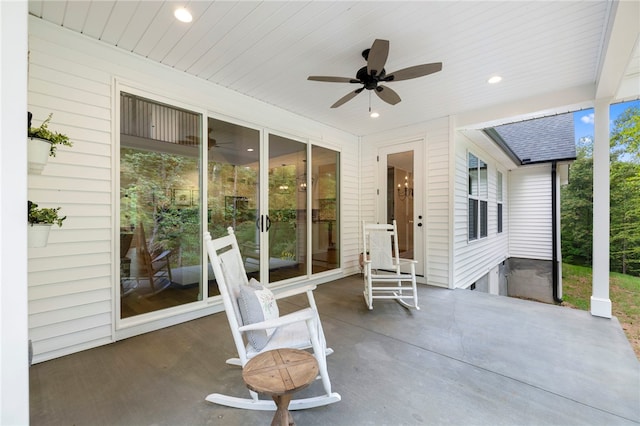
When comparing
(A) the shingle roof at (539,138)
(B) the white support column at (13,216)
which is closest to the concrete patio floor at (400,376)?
(B) the white support column at (13,216)

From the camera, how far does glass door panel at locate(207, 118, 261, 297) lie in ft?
10.3

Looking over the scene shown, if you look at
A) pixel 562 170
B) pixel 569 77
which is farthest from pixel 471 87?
pixel 562 170

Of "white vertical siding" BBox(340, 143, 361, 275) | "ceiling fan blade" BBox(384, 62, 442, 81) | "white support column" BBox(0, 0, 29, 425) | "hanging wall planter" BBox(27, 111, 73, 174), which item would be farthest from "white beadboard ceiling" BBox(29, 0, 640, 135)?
"white vertical siding" BBox(340, 143, 361, 275)

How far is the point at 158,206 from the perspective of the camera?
2752 millimetres

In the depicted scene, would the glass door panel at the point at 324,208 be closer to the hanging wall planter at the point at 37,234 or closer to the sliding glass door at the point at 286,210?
the sliding glass door at the point at 286,210

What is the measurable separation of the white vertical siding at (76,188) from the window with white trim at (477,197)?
17.1 ft

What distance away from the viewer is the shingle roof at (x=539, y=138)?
4926mm

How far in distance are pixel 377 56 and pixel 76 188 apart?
2749 mm

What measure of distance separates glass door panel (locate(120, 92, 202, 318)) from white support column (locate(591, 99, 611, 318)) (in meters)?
4.50

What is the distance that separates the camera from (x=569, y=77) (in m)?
2.94

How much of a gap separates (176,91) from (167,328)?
2.52 metres

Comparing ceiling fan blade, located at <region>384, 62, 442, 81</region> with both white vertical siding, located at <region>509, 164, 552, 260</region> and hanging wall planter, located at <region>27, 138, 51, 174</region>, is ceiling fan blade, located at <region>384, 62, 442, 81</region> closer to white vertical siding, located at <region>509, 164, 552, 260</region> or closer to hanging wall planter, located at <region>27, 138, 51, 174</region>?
hanging wall planter, located at <region>27, 138, 51, 174</region>

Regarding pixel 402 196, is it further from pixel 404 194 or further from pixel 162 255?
pixel 162 255

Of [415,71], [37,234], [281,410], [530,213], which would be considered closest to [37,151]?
[37,234]
